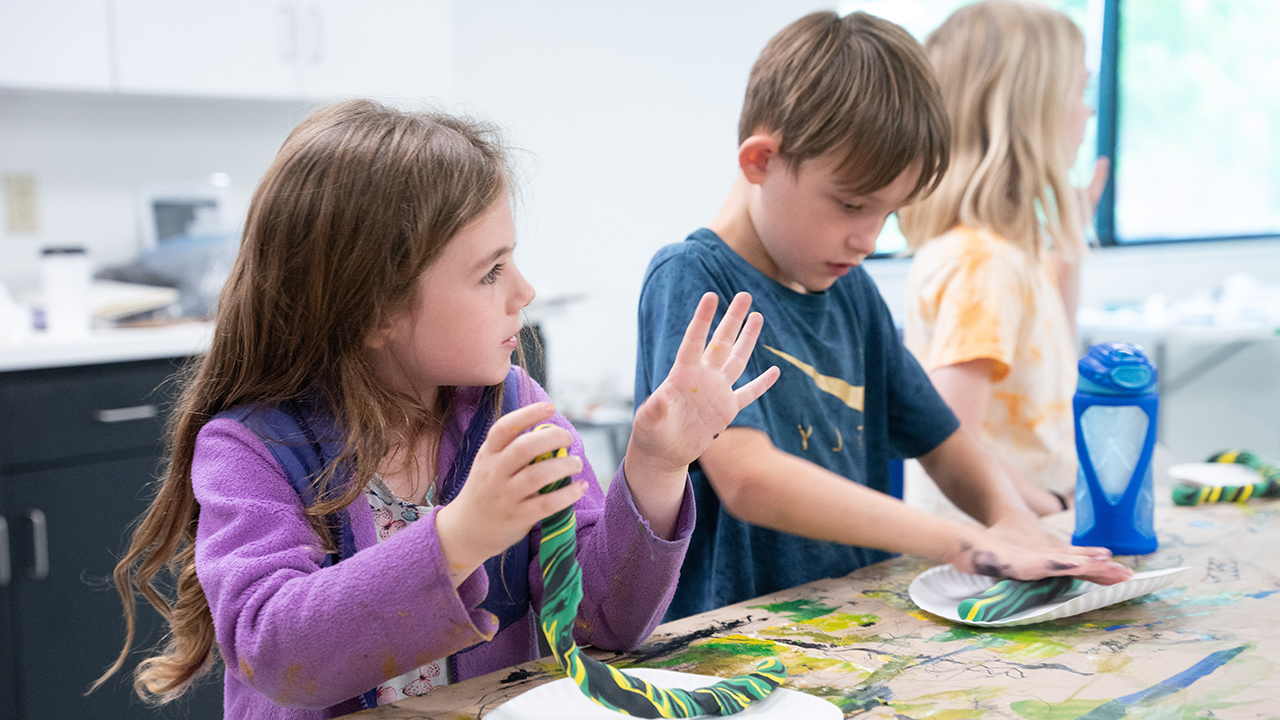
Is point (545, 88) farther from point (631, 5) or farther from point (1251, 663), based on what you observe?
point (1251, 663)

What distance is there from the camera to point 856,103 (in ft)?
3.15

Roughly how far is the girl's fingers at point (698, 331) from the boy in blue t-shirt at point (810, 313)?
9.5 inches

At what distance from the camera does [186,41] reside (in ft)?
7.30

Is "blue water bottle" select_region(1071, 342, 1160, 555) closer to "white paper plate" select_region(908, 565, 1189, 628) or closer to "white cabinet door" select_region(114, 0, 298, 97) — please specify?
"white paper plate" select_region(908, 565, 1189, 628)

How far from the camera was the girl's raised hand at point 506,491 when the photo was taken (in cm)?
56

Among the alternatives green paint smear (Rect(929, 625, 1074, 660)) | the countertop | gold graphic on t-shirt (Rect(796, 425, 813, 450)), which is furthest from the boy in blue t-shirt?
the countertop

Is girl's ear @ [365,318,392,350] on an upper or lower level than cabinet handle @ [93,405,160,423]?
upper

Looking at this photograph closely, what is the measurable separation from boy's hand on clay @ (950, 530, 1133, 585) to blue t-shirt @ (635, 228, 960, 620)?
0.72 ft

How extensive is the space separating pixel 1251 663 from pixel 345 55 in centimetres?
236

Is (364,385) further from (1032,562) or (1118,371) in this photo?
(1118,371)

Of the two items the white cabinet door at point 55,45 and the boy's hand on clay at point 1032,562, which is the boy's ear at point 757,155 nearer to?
the boy's hand on clay at point 1032,562

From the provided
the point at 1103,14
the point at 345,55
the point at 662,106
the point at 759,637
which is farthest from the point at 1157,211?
the point at 759,637

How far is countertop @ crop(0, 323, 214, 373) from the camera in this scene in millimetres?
1760

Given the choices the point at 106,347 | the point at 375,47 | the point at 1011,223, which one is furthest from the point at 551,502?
the point at 375,47
